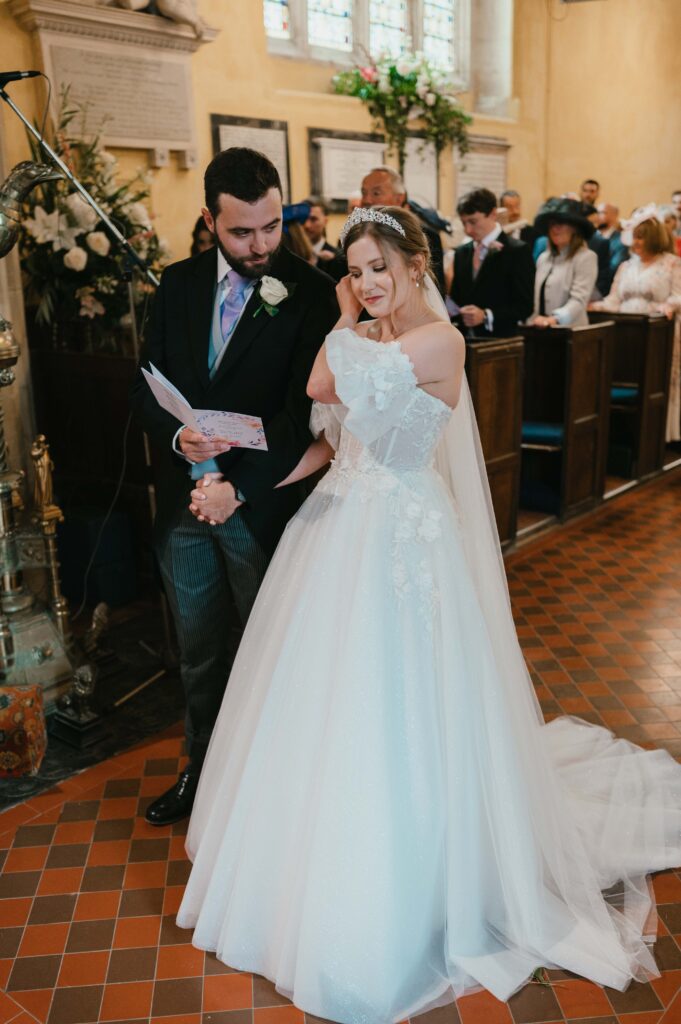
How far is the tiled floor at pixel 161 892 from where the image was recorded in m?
2.19

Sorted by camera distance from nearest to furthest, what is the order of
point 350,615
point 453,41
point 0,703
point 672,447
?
point 350,615 < point 0,703 < point 672,447 < point 453,41

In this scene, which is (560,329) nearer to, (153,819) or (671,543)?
(671,543)

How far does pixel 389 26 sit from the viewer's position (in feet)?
31.4

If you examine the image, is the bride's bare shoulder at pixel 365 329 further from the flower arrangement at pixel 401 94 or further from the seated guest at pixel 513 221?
the flower arrangement at pixel 401 94

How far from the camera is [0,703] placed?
3166 millimetres

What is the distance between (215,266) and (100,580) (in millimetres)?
2490

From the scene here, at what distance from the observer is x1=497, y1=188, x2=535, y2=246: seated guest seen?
8023 mm

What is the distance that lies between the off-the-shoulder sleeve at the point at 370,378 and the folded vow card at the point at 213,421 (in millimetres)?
239

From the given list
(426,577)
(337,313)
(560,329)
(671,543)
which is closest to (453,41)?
(560,329)

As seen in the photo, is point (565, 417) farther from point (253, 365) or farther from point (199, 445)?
point (199, 445)

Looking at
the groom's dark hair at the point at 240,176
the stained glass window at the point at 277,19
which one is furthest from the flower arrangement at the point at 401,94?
the groom's dark hair at the point at 240,176

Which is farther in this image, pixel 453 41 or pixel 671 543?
pixel 453 41

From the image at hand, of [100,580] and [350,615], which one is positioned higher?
[350,615]

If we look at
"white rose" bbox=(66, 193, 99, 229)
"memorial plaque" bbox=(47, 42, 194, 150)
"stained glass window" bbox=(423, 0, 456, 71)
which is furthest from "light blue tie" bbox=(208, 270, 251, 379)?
"stained glass window" bbox=(423, 0, 456, 71)
